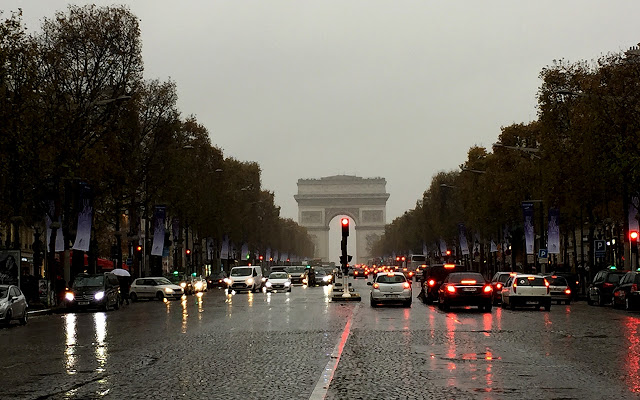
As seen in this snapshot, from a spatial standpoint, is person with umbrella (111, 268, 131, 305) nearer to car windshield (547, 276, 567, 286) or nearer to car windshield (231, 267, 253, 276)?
car windshield (231, 267, 253, 276)

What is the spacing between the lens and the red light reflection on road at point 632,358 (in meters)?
14.7

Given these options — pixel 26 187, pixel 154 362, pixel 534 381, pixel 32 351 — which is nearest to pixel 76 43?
pixel 26 187

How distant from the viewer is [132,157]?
63.8 m

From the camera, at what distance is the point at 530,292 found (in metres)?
42.7

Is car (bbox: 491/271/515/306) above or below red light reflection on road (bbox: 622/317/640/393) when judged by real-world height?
above

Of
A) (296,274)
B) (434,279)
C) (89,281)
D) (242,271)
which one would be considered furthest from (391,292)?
(296,274)

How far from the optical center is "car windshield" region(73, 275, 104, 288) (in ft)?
158

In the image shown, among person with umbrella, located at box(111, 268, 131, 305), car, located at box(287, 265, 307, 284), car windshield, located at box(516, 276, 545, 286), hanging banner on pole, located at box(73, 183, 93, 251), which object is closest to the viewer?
car windshield, located at box(516, 276, 545, 286)

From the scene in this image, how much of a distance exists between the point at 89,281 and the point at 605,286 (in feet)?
75.7

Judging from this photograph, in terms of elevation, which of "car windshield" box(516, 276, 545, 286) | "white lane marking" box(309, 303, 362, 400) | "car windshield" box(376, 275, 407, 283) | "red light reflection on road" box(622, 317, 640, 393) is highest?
"car windshield" box(376, 275, 407, 283)

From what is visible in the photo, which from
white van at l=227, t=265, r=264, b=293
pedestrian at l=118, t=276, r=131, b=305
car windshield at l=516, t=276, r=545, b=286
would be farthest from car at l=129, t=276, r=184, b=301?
car windshield at l=516, t=276, r=545, b=286

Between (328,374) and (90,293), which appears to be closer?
(328,374)

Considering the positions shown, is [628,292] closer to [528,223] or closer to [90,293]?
[528,223]

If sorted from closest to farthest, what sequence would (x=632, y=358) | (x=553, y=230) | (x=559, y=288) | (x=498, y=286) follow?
1. (x=632, y=358)
2. (x=498, y=286)
3. (x=559, y=288)
4. (x=553, y=230)
